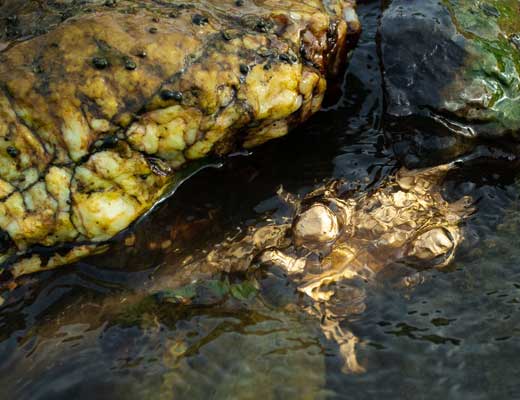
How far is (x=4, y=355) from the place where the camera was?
10.6ft

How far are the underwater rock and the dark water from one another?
10.9 inches

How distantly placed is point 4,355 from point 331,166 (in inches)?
97.0

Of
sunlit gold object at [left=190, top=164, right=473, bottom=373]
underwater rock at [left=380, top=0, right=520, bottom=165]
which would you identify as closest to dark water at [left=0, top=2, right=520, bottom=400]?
sunlit gold object at [left=190, top=164, right=473, bottom=373]

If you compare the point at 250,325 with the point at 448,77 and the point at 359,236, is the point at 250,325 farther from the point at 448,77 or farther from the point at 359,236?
the point at 448,77

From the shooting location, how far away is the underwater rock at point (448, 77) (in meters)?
3.89

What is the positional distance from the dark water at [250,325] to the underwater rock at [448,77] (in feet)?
0.91

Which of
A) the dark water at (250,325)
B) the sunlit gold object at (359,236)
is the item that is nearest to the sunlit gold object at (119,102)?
the dark water at (250,325)

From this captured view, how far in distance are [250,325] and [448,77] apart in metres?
2.19

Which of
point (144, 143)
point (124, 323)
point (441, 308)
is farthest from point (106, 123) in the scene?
point (441, 308)

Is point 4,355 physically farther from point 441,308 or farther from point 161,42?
point 441,308

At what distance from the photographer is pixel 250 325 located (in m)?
3.34

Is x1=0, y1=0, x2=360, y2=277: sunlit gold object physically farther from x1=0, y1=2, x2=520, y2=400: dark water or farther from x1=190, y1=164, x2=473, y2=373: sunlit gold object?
x1=190, y1=164, x2=473, y2=373: sunlit gold object

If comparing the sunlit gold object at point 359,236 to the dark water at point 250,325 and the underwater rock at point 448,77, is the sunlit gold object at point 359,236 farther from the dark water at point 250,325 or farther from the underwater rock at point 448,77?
the underwater rock at point 448,77

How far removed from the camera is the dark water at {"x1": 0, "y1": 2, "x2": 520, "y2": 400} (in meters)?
3.08
